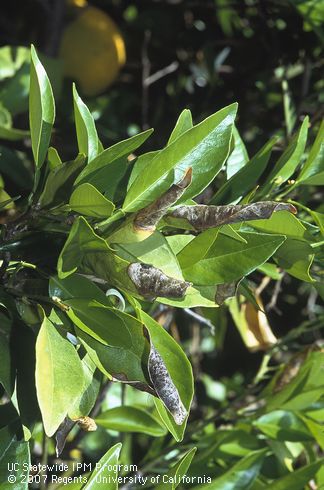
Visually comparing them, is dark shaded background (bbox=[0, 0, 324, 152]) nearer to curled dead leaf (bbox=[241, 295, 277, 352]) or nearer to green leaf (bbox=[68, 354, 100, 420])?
curled dead leaf (bbox=[241, 295, 277, 352])

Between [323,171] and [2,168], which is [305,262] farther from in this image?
[2,168]

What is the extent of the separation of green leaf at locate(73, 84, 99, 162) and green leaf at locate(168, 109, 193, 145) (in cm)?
6

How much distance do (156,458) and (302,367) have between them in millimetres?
216

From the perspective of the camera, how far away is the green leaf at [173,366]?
56 cm

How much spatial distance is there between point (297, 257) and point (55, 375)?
230mm

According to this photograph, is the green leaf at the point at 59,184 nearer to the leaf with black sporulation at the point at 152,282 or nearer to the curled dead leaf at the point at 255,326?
the leaf with black sporulation at the point at 152,282

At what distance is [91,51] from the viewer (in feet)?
4.49

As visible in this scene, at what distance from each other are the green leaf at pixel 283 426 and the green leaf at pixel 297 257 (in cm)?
31

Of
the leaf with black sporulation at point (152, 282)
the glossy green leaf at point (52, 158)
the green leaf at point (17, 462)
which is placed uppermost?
the glossy green leaf at point (52, 158)

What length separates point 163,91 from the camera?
60.0 inches

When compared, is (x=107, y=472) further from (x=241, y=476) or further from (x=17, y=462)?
(x=241, y=476)

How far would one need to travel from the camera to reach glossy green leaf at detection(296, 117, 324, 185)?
27.8 inches

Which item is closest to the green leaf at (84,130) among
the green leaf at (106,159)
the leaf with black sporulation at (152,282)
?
the green leaf at (106,159)

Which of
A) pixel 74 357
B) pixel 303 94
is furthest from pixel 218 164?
pixel 303 94
